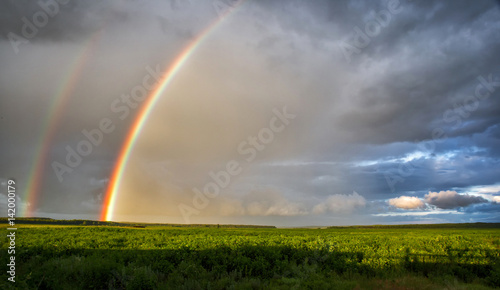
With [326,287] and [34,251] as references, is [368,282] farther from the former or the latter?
[34,251]

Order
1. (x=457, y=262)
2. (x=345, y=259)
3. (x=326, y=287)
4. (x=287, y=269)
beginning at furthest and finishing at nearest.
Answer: (x=457, y=262), (x=345, y=259), (x=287, y=269), (x=326, y=287)

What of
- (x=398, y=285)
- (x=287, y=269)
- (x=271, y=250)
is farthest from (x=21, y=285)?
(x=398, y=285)

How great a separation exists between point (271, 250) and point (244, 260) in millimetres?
3035

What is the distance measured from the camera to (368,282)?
502 inches

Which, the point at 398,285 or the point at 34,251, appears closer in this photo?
the point at 398,285

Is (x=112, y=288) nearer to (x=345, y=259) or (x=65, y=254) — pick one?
(x=65, y=254)

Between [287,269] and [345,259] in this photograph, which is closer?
[287,269]

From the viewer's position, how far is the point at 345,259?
Answer: 54.6 feet

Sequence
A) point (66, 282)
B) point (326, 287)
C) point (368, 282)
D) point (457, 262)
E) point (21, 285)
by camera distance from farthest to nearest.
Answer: point (457, 262), point (368, 282), point (66, 282), point (326, 287), point (21, 285)

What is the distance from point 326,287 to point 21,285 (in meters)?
10.0

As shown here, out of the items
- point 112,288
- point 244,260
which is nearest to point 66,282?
point 112,288

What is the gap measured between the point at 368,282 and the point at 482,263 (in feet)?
32.0

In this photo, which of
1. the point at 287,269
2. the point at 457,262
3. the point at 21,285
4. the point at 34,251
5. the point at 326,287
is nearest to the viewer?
the point at 21,285

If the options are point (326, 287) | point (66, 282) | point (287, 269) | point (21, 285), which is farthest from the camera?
point (287, 269)
